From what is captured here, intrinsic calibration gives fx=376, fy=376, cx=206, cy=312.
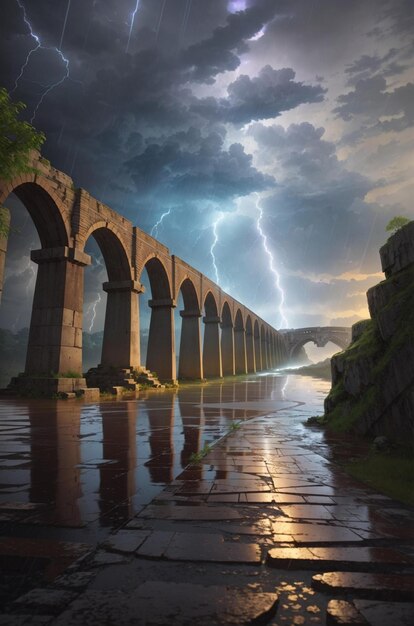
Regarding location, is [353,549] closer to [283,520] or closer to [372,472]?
[283,520]

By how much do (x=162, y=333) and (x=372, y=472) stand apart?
16.8 metres

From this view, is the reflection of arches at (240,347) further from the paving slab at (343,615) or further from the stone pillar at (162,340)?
the paving slab at (343,615)

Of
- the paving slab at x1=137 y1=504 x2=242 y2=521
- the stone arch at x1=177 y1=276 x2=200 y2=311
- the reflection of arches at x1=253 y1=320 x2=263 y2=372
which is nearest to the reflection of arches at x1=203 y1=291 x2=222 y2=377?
the stone arch at x1=177 y1=276 x2=200 y2=311

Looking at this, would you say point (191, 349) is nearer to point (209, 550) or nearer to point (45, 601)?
point (209, 550)

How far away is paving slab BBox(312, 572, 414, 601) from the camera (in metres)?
1.52

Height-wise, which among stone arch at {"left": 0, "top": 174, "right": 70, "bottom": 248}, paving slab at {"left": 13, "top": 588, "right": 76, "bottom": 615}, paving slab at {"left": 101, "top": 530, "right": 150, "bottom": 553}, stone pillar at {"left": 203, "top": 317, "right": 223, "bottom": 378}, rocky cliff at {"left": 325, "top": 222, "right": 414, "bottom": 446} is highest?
stone arch at {"left": 0, "top": 174, "right": 70, "bottom": 248}

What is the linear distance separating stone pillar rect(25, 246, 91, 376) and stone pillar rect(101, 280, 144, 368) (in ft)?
11.6

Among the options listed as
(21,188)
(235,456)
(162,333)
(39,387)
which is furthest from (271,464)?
(162,333)

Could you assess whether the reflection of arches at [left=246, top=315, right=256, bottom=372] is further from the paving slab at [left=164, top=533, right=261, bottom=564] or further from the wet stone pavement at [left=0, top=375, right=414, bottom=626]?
the paving slab at [left=164, top=533, right=261, bottom=564]

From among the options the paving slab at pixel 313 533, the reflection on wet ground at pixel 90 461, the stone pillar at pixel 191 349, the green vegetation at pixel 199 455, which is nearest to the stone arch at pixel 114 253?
the stone pillar at pixel 191 349

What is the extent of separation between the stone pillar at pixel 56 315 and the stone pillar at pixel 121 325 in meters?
3.52

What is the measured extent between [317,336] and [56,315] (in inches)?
3398

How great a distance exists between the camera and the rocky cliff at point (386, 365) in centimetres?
478

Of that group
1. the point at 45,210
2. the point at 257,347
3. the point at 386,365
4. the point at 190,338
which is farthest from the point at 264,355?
the point at 386,365
